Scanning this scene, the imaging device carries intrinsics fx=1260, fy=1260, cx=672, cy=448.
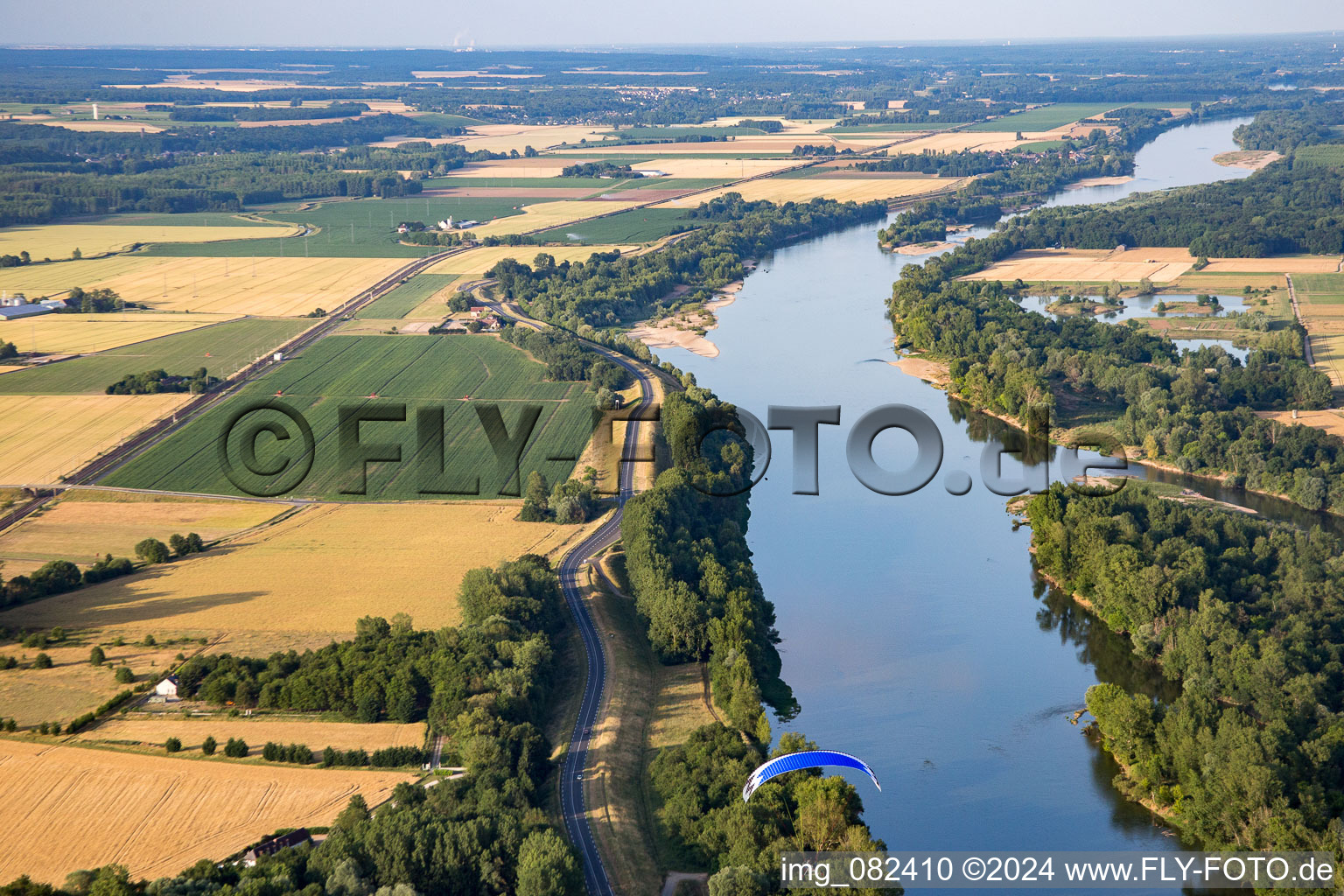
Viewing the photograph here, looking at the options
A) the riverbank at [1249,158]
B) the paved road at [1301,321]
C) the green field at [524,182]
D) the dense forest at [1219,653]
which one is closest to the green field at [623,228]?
the green field at [524,182]

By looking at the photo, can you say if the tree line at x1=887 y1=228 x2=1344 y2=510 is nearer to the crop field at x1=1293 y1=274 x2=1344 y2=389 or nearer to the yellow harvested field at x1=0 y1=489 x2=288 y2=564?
the crop field at x1=1293 y1=274 x2=1344 y2=389

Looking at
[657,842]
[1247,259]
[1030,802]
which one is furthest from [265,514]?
[1247,259]

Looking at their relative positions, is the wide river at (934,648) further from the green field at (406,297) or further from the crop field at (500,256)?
the crop field at (500,256)

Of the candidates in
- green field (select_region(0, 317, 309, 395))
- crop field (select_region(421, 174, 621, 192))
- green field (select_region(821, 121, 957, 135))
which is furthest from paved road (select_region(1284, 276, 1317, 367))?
green field (select_region(821, 121, 957, 135))

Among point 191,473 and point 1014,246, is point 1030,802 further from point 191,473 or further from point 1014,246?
point 1014,246

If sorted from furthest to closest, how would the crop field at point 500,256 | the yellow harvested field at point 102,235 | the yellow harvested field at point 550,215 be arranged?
the yellow harvested field at point 550,215, the yellow harvested field at point 102,235, the crop field at point 500,256
